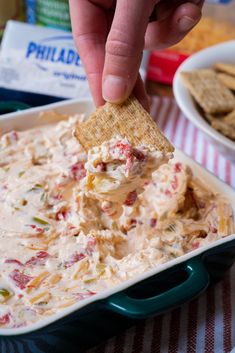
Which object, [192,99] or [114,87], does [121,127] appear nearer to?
[114,87]

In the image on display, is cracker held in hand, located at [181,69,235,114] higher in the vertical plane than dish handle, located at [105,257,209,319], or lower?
higher

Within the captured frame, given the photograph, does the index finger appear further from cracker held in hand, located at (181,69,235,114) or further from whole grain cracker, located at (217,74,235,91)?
whole grain cracker, located at (217,74,235,91)

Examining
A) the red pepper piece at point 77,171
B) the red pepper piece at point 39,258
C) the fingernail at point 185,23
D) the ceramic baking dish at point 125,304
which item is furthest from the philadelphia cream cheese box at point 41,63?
the ceramic baking dish at point 125,304

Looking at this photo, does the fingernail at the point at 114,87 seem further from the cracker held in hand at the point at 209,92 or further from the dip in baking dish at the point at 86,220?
the cracker held in hand at the point at 209,92

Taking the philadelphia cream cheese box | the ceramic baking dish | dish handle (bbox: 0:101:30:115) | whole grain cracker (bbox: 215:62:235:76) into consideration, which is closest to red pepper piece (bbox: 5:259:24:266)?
the ceramic baking dish

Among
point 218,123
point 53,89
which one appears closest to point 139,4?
point 218,123

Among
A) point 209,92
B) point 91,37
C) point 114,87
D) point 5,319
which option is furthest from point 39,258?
point 209,92

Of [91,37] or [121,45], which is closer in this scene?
[121,45]
